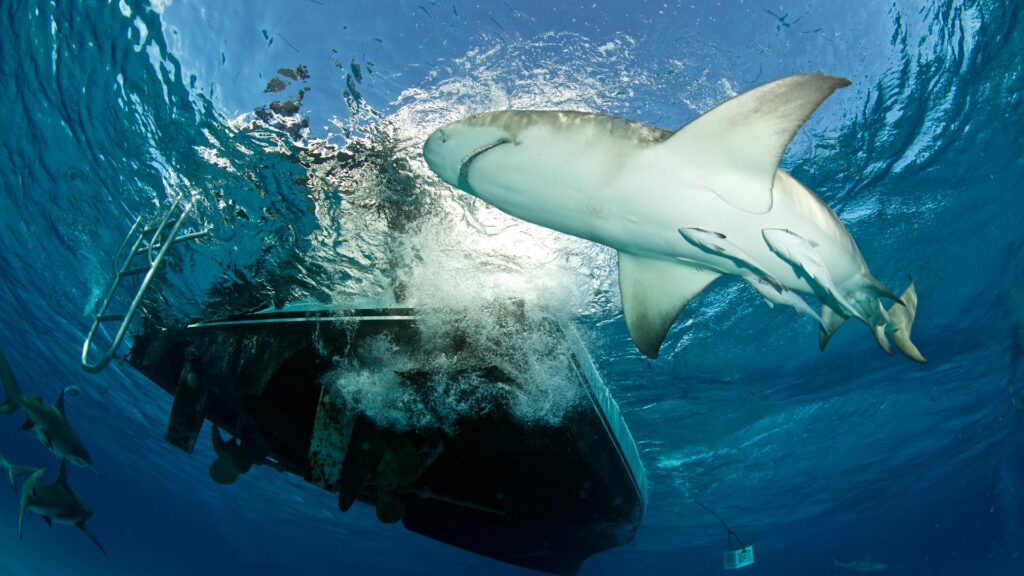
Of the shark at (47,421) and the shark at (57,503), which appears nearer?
the shark at (47,421)

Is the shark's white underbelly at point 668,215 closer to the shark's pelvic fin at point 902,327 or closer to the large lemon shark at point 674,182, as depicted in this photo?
the large lemon shark at point 674,182

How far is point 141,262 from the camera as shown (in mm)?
9180

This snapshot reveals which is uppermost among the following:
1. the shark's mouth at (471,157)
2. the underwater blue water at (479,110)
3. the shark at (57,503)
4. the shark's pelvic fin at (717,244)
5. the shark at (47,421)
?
the underwater blue water at (479,110)

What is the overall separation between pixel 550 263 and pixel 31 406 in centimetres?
772

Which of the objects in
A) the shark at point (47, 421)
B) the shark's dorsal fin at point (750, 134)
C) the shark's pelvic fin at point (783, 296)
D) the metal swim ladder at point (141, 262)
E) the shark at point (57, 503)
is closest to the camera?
the shark's dorsal fin at point (750, 134)

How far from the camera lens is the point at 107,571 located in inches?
2606

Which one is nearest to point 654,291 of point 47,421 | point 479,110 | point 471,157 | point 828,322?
point 828,322

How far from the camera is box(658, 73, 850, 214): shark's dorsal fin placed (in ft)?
8.29

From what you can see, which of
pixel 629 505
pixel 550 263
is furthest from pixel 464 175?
pixel 629 505

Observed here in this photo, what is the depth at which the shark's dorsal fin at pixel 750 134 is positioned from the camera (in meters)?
2.53

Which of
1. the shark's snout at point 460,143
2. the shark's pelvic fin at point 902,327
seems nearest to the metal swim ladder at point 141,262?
the shark's snout at point 460,143

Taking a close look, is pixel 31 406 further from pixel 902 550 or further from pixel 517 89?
pixel 902 550

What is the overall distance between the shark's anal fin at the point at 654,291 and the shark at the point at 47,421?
7.50 m

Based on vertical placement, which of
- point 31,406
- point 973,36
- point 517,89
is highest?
point 973,36
